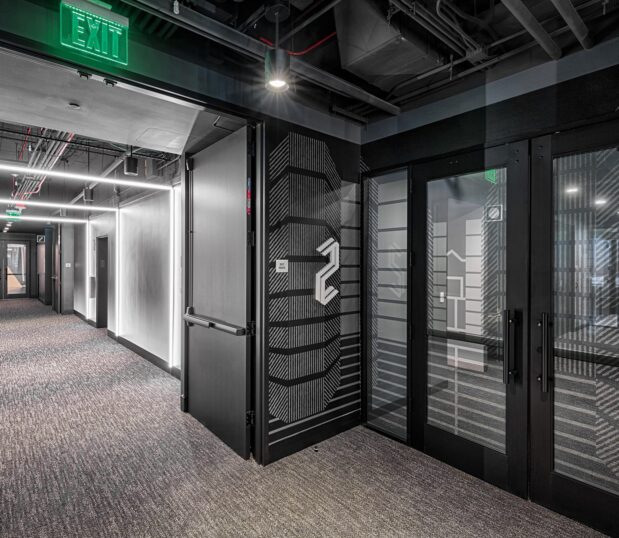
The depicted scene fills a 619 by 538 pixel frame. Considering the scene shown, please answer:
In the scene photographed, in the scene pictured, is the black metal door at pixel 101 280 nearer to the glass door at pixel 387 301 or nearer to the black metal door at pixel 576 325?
the glass door at pixel 387 301

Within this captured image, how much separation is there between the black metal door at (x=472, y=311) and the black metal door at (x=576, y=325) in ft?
0.29

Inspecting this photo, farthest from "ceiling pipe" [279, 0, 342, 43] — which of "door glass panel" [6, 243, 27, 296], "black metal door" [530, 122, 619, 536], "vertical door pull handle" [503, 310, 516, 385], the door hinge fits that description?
"door glass panel" [6, 243, 27, 296]

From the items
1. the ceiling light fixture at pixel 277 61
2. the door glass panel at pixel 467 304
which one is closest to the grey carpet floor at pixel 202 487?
the door glass panel at pixel 467 304

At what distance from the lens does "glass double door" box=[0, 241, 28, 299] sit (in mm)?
14953

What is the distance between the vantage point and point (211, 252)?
3236 mm

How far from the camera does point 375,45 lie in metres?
2.29

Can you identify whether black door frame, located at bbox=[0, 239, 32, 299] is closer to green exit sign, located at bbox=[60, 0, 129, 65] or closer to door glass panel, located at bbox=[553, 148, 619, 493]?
green exit sign, located at bbox=[60, 0, 129, 65]

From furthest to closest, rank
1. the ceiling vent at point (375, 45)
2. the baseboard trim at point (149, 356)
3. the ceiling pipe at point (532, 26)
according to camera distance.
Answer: the baseboard trim at point (149, 356) < the ceiling vent at point (375, 45) < the ceiling pipe at point (532, 26)

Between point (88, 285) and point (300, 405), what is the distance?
769 cm

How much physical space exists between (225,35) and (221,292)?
6.07 feet

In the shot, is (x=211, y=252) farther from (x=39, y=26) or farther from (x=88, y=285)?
(x=88, y=285)

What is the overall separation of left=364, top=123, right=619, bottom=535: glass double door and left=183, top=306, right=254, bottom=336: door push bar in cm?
127

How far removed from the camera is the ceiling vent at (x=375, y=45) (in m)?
2.17

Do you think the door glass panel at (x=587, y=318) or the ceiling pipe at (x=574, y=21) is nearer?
the ceiling pipe at (x=574, y=21)
